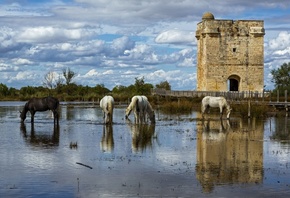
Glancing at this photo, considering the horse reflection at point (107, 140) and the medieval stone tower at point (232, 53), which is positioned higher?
the medieval stone tower at point (232, 53)

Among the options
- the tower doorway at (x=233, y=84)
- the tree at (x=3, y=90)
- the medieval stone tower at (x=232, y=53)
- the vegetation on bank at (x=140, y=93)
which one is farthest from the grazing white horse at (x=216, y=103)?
the tree at (x=3, y=90)

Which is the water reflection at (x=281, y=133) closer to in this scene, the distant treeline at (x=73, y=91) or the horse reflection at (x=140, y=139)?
the horse reflection at (x=140, y=139)

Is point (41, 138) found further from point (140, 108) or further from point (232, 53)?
point (232, 53)

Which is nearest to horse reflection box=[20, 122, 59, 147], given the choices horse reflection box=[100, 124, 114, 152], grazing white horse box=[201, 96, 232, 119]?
horse reflection box=[100, 124, 114, 152]

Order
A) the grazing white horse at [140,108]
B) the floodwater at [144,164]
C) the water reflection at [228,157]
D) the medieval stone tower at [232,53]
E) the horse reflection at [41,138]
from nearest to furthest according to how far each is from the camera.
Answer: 1. the floodwater at [144,164]
2. the water reflection at [228,157]
3. the horse reflection at [41,138]
4. the grazing white horse at [140,108]
5. the medieval stone tower at [232,53]

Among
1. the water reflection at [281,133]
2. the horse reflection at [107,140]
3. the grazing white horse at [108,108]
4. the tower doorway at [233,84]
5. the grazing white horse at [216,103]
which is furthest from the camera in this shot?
the tower doorway at [233,84]

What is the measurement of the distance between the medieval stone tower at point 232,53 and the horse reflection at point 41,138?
28019 mm

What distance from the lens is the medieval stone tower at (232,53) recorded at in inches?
1886

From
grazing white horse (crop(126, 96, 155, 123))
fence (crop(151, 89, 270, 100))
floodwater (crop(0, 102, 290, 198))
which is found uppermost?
fence (crop(151, 89, 270, 100))

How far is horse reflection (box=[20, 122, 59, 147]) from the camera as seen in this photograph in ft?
54.6

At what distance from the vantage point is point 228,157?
44.0 feet

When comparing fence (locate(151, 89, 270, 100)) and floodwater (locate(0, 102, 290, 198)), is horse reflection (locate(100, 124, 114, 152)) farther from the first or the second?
fence (locate(151, 89, 270, 100))

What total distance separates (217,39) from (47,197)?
40167 millimetres

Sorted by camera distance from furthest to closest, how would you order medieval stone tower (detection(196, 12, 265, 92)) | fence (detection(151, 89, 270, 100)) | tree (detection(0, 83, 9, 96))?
tree (detection(0, 83, 9, 96)) → medieval stone tower (detection(196, 12, 265, 92)) → fence (detection(151, 89, 270, 100))
